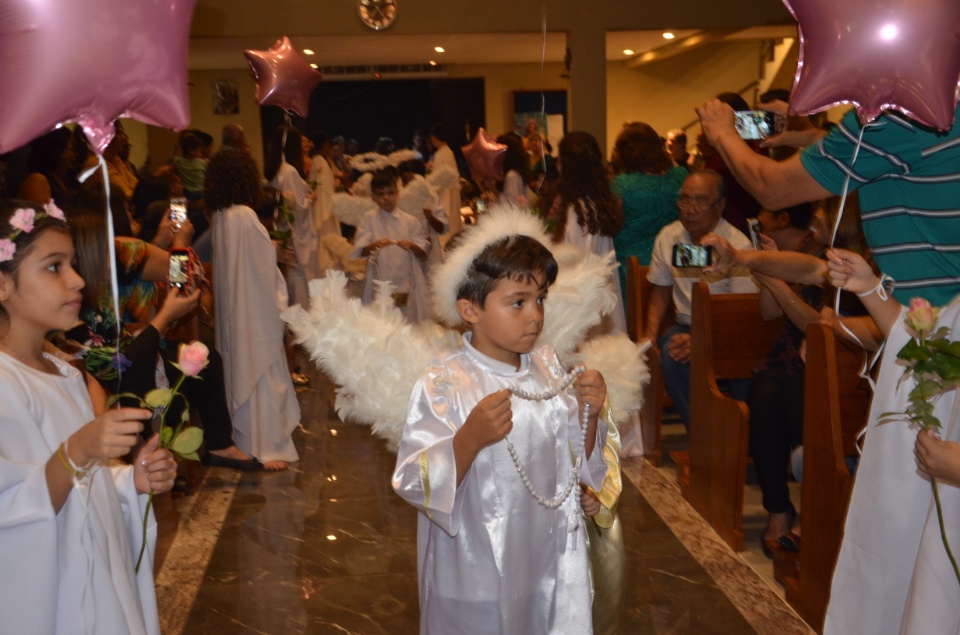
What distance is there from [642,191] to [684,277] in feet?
2.66

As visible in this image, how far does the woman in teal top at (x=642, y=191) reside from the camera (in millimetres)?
5605

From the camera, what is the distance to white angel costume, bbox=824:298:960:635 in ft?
6.61

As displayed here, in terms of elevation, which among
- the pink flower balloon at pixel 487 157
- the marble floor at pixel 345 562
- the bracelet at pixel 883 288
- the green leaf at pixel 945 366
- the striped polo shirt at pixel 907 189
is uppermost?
the pink flower balloon at pixel 487 157

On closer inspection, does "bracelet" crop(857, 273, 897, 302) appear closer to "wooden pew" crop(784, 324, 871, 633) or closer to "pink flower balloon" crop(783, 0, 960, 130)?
"pink flower balloon" crop(783, 0, 960, 130)

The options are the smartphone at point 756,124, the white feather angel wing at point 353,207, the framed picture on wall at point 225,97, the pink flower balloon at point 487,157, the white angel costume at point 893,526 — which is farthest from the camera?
the framed picture on wall at point 225,97

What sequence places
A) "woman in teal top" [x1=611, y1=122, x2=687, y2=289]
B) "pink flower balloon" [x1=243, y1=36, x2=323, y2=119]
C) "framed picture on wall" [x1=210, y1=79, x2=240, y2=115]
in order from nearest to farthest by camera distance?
1. "woman in teal top" [x1=611, y1=122, x2=687, y2=289]
2. "pink flower balloon" [x1=243, y1=36, x2=323, y2=119]
3. "framed picture on wall" [x1=210, y1=79, x2=240, y2=115]

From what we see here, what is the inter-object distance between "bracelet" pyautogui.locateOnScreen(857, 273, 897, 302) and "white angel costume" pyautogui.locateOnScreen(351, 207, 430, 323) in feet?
16.8

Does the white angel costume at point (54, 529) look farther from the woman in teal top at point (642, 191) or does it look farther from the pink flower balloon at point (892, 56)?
the woman in teal top at point (642, 191)

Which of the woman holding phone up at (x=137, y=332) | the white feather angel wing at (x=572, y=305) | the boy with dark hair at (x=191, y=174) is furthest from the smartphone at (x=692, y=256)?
the boy with dark hair at (x=191, y=174)

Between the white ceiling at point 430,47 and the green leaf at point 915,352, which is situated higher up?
the white ceiling at point 430,47

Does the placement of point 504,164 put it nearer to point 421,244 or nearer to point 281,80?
point 421,244

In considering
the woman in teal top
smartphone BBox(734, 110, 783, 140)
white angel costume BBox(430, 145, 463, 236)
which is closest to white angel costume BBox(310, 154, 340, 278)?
white angel costume BBox(430, 145, 463, 236)

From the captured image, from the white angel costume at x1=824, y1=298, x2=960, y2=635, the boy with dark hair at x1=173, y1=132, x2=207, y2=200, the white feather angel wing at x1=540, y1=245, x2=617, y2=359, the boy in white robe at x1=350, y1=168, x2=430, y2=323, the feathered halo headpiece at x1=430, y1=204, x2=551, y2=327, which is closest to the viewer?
the white angel costume at x1=824, y1=298, x2=960, y2=635

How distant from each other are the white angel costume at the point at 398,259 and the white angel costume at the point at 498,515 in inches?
193
